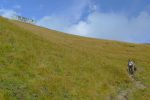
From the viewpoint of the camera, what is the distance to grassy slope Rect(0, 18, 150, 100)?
3312 centimetres

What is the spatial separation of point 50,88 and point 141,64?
25701 millimetres

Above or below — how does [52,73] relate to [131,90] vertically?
above

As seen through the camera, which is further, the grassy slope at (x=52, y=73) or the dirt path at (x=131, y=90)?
the dirt path at (x=131, y=90)

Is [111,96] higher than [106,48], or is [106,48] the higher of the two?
[106,48]

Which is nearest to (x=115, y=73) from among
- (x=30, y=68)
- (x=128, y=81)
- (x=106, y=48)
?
(x=128, y=81)

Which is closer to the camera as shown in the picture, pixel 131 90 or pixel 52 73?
pixel 52 73

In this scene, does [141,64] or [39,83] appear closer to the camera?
[39,83]

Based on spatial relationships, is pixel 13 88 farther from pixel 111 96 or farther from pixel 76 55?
pixel 76 55

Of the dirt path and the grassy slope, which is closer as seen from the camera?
the grassy slope

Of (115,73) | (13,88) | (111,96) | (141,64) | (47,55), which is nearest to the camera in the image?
(13,88)

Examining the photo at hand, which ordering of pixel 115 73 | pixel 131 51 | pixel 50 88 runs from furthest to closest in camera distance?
pixel 131 51
pixel 115 73
pixel 50 88

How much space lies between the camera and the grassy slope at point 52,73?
33125mm

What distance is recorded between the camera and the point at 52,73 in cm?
3847

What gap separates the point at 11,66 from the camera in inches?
1425
